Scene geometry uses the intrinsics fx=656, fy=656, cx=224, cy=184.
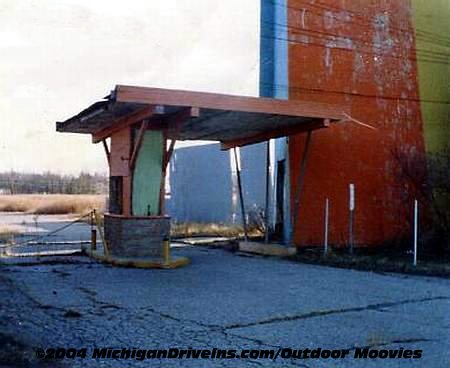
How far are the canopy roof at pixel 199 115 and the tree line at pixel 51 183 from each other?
79.8m

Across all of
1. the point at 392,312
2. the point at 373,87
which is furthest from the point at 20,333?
the point at 373,87

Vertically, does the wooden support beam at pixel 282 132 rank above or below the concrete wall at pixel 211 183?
above

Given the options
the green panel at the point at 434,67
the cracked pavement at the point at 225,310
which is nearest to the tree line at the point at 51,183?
the green panel at the point at 434,67

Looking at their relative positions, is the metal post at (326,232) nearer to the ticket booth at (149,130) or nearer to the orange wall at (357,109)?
the orange wall at (357,109)

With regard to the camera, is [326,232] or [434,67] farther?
[434,67]

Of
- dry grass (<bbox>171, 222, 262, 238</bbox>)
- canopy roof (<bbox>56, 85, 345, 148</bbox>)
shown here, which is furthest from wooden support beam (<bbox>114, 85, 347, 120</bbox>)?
dry grass (<bbox>171, 222, 262, 238</bbox>)

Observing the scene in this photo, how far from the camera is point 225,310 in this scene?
10.1m

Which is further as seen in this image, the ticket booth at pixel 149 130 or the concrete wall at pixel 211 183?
the concrete wall at pixel 211 183

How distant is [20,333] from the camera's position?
26.7 ft

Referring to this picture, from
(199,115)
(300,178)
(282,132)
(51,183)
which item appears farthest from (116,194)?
(51,183)

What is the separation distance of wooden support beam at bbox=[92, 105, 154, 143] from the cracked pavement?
3843 millimetres

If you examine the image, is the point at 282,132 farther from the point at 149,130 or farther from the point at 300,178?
the point at 149,130

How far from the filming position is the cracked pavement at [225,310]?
7832 mm

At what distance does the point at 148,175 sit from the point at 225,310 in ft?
27.7
